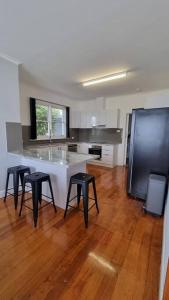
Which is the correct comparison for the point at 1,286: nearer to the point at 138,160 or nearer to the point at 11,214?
the point at 11,214

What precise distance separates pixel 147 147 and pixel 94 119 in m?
3.38

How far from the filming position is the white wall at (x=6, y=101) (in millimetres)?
2629

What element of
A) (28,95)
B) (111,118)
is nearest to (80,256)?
(28,95)

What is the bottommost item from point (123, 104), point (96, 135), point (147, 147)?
point (147, 147)

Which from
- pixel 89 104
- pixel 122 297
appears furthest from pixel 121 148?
pixel 122 297

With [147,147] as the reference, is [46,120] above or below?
above

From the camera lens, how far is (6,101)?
2.70 m

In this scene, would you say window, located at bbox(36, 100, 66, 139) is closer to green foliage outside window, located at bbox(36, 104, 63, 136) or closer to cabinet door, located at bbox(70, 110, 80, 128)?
green foliage outside window, located at bbox(36, 104, 63, 136)

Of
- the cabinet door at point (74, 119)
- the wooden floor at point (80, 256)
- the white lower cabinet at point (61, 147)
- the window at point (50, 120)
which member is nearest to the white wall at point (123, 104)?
the cabinet door at point (74, 119)

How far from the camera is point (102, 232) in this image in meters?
1.89

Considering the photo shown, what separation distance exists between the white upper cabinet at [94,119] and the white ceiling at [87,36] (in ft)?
6.35

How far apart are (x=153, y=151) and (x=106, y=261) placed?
1749 mm

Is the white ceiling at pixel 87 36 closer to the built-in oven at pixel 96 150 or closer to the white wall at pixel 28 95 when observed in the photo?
the white wall at pixel 28 95

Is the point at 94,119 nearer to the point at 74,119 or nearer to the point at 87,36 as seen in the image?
the point at 74,119
